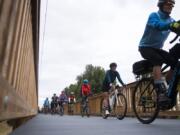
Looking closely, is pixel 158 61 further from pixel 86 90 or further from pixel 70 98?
pixel 70 98

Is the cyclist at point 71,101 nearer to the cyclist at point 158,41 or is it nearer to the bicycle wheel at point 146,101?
the bicycle wheel at point 146,101

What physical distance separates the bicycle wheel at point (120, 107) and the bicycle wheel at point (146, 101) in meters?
4.79

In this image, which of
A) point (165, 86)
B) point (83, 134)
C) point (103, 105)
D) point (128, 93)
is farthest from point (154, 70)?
point (128, 93)

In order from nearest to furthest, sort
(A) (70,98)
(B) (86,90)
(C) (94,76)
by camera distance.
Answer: (B) (86,90)
(A) (70,98)
(C) (94,76)

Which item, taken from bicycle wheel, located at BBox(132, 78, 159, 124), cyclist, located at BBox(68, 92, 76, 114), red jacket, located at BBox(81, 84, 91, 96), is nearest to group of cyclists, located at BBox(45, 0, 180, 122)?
bicycle wheel, located at BBox(132, 78, 159, 124)

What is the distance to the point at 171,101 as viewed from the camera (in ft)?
20.7

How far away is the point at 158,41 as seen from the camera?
697 centimetres

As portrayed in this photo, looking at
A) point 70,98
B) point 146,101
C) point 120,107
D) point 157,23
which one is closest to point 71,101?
Result: point 70,98

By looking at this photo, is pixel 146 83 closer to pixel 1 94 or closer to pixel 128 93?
pixel 1 94

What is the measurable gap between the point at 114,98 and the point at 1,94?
35.7ft

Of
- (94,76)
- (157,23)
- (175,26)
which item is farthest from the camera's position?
(94,76)

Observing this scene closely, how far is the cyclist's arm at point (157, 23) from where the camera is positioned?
637cm

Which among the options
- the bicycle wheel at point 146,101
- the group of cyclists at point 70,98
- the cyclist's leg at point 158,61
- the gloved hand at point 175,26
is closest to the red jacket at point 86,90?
the group of cyclists at point 70,98

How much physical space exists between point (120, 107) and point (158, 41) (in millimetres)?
6429
